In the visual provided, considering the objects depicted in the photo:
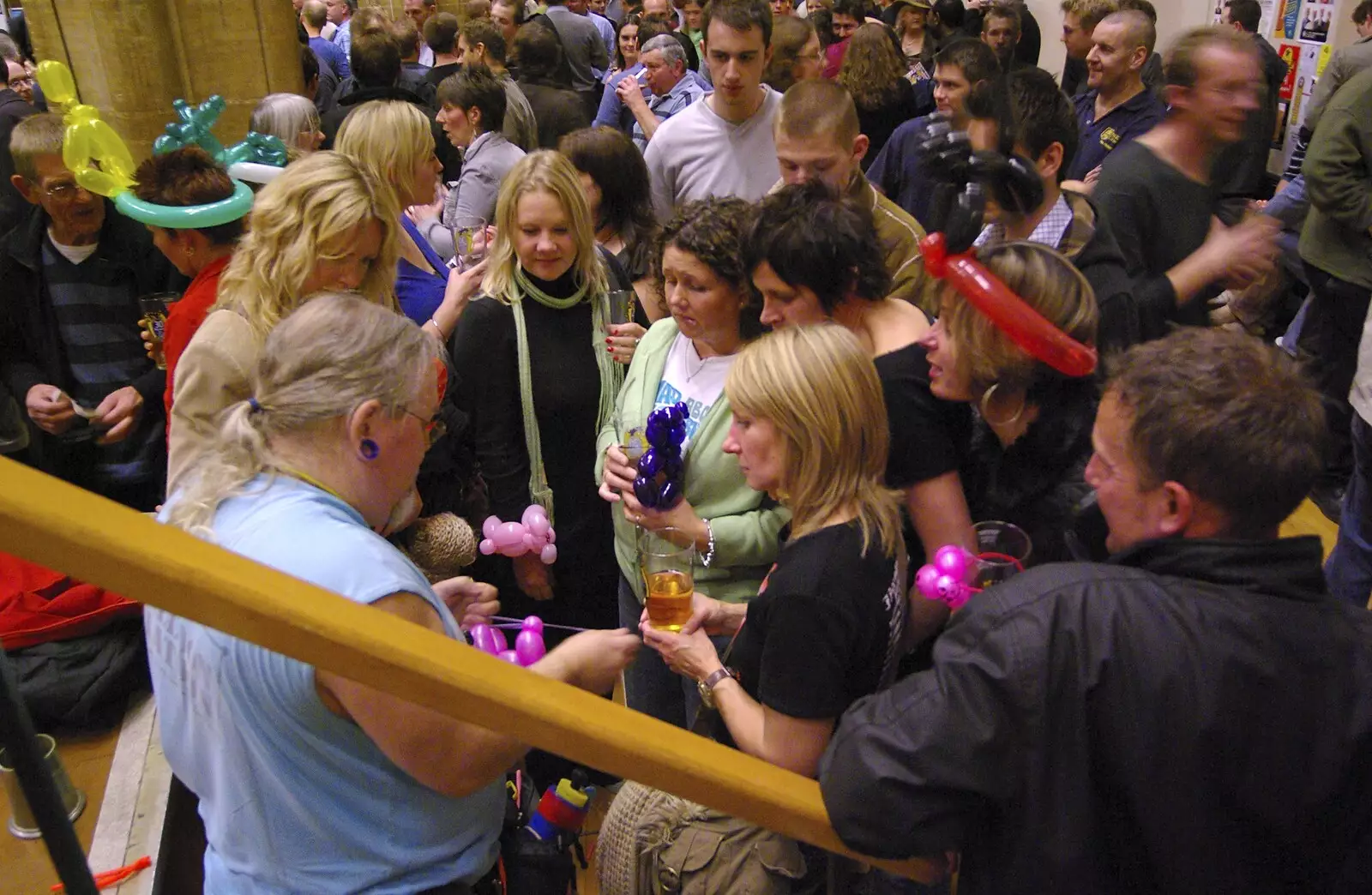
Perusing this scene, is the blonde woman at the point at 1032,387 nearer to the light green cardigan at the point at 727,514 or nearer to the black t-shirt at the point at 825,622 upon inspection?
the black t-shirt at the point at 825,622

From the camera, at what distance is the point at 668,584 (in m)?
2.00

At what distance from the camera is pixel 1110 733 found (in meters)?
1.19

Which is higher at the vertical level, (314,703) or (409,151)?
(314,703)

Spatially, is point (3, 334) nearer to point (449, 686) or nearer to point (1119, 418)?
point (449, 686)

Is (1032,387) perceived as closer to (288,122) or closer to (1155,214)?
(1155,214)

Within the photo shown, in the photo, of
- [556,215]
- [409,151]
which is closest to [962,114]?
[556,215]

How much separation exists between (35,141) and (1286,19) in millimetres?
6935

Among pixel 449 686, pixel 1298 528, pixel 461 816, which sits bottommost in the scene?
pixel 1298 528

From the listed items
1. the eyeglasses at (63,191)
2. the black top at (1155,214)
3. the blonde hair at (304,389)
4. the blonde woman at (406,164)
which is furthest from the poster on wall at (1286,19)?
the blonde hair at (304,389)

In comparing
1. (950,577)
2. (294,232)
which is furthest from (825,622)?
(294,232)

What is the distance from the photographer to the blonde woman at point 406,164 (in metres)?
3.15

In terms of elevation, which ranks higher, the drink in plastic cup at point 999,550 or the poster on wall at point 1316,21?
the drink in plastic cup at point 999,550

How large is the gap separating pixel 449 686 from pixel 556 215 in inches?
80.3

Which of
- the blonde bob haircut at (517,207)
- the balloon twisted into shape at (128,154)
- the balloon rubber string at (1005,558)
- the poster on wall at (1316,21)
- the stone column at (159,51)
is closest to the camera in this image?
the balloon rubber string at (1005,558)
